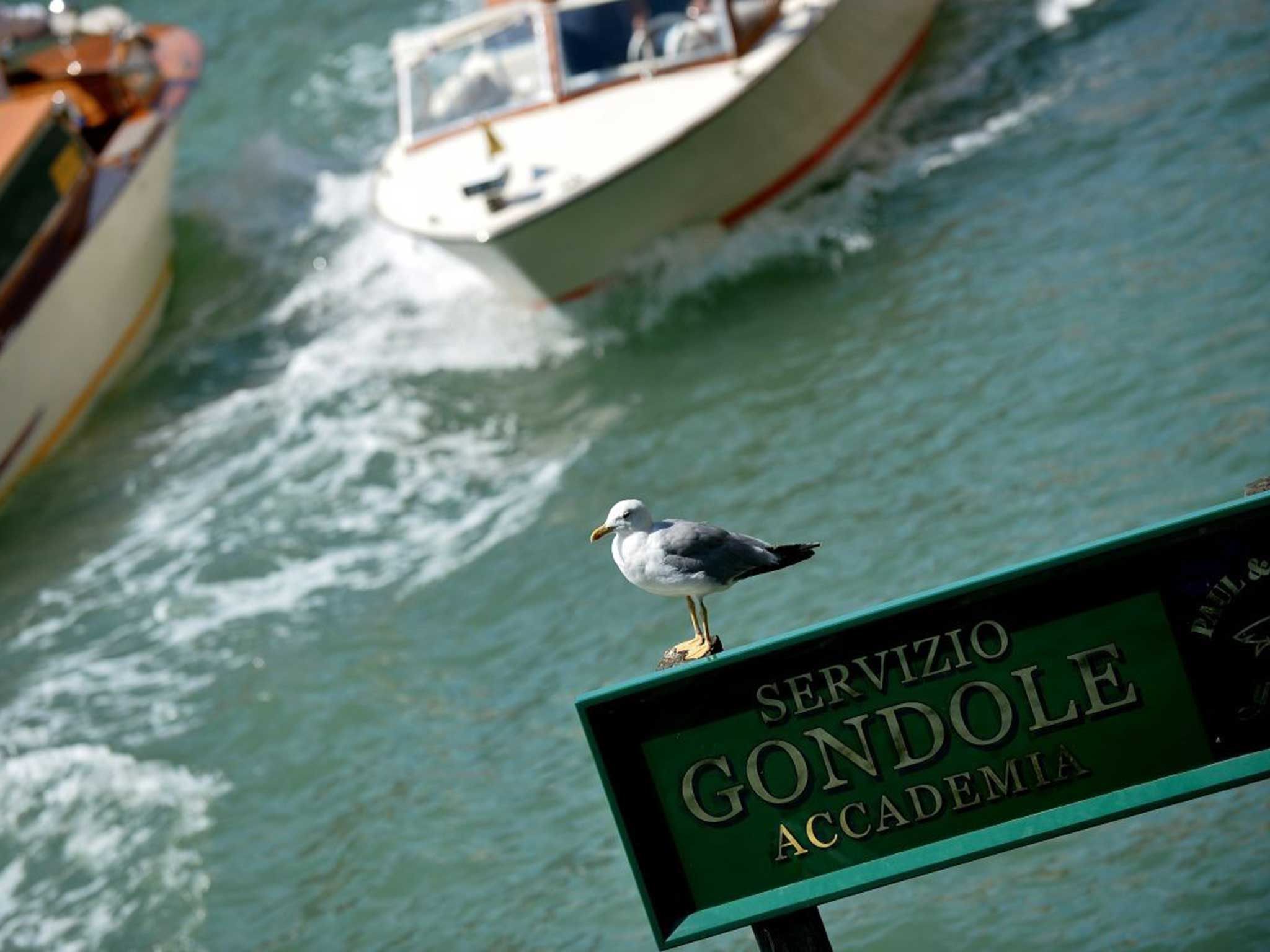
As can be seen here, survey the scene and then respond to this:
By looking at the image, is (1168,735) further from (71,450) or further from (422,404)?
(71,450)

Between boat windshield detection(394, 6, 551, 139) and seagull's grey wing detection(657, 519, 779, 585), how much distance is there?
738cm

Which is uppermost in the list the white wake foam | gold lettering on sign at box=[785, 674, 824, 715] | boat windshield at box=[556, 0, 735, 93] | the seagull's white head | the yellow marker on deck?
boat windshield at box=[556, 0, 735, 93]

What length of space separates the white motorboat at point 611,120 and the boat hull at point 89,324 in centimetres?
231

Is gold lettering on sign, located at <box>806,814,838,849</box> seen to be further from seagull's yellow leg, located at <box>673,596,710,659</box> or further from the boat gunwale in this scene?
the boat gunwale

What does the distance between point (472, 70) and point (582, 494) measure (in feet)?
13.3

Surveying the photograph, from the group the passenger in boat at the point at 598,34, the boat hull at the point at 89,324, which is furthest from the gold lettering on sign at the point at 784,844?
the boat hull at the point at 89,324

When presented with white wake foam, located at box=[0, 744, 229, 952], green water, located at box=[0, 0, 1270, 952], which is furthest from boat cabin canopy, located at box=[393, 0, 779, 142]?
white wake foam, located at box=[0, 744, 229, 952]

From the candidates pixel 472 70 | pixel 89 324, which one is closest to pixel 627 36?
pixel 472 70

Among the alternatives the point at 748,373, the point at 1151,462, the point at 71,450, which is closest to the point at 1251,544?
the point at 1151,462

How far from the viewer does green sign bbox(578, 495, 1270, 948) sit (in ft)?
12.1

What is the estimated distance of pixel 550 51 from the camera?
11.3 meters

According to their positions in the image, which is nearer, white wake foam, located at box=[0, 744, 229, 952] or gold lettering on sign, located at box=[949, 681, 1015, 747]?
gold lettering on sign, located at box=[949, 681, 1015, 747]

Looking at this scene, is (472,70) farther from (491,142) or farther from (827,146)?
(827,146)

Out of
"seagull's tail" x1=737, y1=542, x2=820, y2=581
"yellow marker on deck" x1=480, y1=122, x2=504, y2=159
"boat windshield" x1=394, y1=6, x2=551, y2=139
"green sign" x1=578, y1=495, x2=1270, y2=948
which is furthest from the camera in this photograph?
"boat windshield" x1=394, y1=6, x2=551, y2=139
